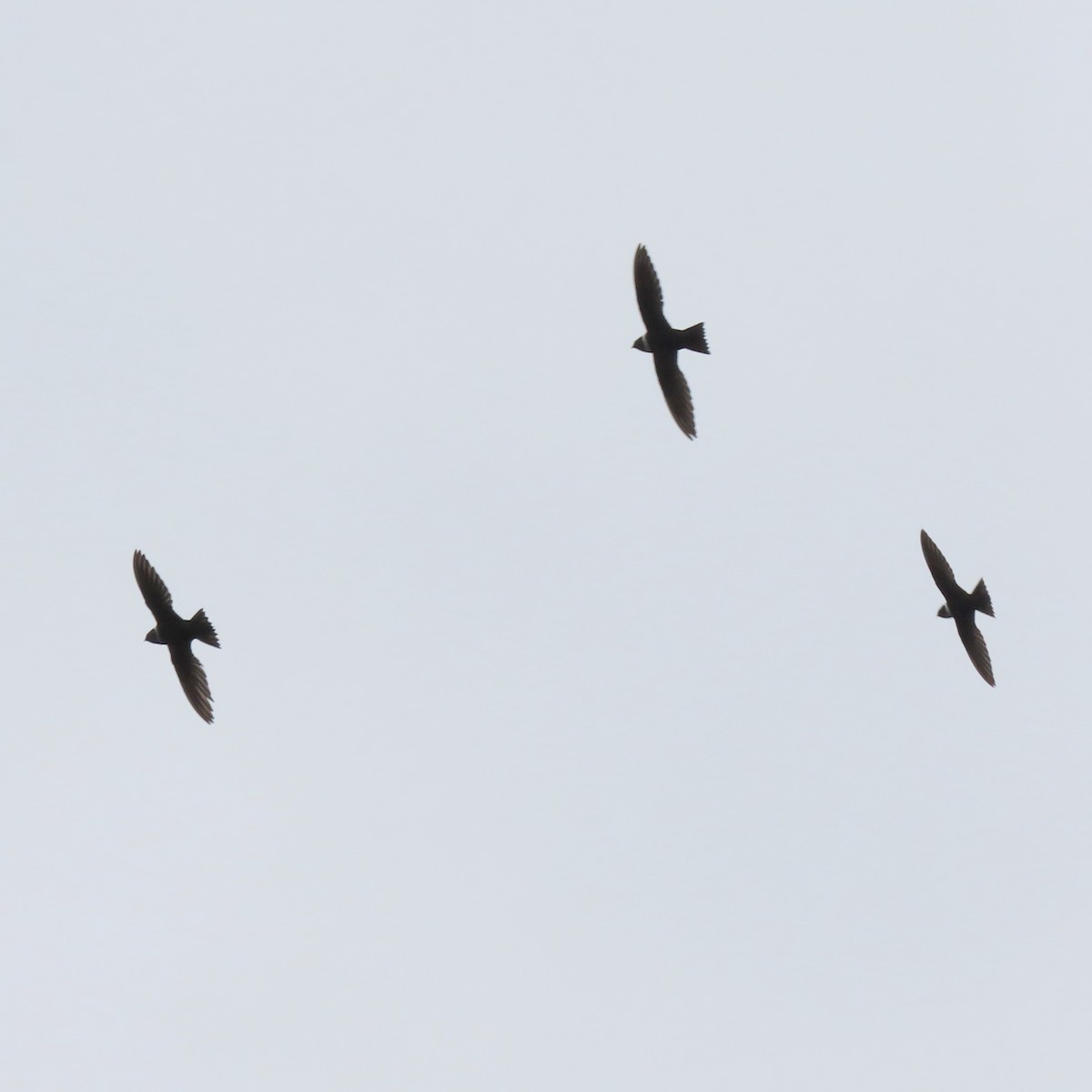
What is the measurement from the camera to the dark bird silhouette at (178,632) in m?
18.9

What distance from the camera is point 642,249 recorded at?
62.2 ft

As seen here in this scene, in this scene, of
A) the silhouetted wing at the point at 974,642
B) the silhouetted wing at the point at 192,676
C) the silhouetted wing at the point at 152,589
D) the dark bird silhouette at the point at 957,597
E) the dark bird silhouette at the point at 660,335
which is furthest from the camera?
the silhouetted wing at the point at 974,642

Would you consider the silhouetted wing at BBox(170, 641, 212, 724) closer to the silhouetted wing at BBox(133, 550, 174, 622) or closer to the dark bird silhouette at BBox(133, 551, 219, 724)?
the dark bird silhouette at BBox(133, 551, 219, 724)

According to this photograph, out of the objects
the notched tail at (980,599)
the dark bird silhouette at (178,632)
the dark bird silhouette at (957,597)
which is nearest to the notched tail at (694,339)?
the dark bird silhouette at (957,597)

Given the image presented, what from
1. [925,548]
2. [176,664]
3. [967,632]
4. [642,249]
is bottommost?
[967,632]

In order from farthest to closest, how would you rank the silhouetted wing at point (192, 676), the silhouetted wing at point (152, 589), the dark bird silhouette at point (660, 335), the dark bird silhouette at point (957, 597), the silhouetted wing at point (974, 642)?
the silhouetted wing at point (974, 642)
the dark bird silhouette at point (957, 597)
the silhouetted wing at point (192, 676)
the dark bird silhouette at point (660, 335)
the silhouetted wing at point (152, 589)

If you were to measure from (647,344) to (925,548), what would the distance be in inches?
190

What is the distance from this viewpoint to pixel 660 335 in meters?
19.4

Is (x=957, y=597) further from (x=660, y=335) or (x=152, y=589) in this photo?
(x=152, y=589)

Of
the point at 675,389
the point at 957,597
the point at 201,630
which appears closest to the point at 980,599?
the point at 957,597

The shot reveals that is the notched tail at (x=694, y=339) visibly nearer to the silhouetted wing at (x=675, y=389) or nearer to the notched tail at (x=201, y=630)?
the silhouetted wing at (x=675, y=389)

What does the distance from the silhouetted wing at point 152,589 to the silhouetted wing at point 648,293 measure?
732cm

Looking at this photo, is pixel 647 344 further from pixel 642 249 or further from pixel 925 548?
pixel 925 548

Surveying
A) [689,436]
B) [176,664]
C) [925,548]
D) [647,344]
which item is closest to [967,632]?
[925,548]
